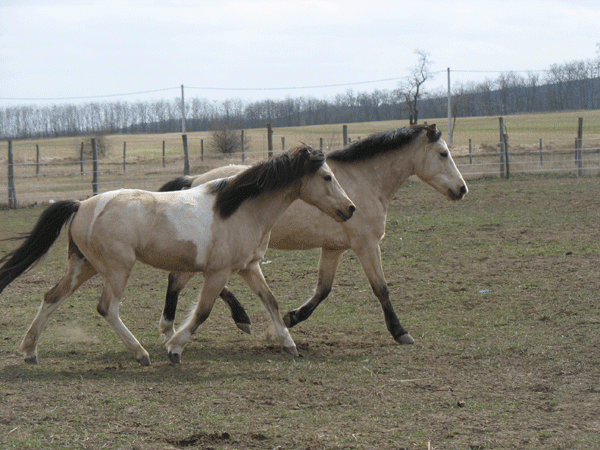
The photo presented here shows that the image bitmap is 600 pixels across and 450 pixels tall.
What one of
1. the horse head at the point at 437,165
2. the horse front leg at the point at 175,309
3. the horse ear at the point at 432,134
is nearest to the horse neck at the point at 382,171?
the horse head at the point at 437,165

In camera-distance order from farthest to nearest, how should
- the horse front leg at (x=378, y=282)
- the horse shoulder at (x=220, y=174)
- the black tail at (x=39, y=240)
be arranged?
the horse shoulder at (x=220, y=174) → the horse front leg at (x=378, y=282) → the black tail at (x=39, y=240)

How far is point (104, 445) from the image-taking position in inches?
126

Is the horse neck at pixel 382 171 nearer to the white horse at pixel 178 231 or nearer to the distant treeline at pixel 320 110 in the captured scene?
the white horse at pixel 178 231

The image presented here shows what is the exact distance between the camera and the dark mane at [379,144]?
6.16 meters

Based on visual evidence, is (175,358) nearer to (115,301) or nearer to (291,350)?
(115,301)

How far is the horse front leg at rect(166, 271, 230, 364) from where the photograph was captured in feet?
15.7

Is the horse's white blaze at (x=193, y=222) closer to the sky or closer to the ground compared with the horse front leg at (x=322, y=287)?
closer to the sky

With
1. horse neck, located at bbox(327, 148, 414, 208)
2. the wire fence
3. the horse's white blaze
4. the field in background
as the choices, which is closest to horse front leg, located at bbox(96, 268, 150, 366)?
the horse's white blaze

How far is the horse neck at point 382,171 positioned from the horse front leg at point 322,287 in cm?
70

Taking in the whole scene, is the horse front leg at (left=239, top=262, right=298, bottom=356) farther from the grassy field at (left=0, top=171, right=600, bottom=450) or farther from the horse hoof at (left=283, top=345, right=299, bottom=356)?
the grassy field at (left=0, top=171, right=600, bottom=450)

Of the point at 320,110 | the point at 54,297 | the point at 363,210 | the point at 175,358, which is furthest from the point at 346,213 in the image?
the point at 320,110

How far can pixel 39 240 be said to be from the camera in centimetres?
Answer: 496

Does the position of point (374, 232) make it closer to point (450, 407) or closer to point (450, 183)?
point (450, 183)

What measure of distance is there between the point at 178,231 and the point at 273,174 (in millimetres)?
909
